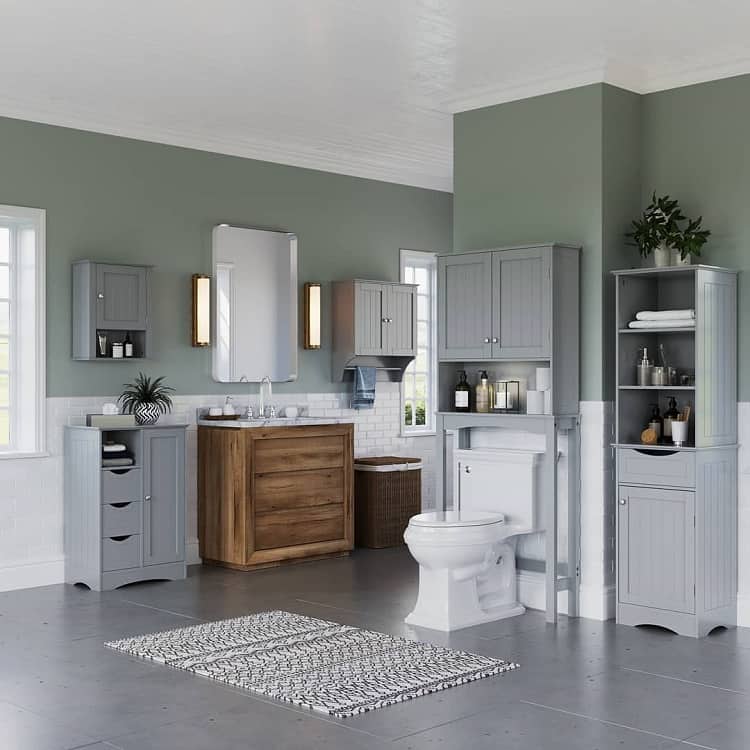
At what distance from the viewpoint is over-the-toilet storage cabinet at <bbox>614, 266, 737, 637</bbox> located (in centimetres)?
532

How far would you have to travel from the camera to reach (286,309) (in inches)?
314

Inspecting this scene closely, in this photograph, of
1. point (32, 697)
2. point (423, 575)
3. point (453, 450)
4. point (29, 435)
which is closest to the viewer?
point (32, 697)

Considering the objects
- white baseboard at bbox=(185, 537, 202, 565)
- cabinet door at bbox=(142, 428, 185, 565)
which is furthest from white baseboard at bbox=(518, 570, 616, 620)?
white baseboard at bbox=(185, 537, 202, 565)

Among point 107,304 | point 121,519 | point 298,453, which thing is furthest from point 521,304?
point 121,519

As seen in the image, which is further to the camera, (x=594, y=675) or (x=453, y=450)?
(x=453, y=450)

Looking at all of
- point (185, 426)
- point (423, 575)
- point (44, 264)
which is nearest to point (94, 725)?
point (423, 575)

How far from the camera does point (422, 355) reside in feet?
→ 30.2

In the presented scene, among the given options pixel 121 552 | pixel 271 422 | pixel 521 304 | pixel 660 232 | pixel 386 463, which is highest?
pixel 660 232

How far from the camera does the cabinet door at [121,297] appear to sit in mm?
6688

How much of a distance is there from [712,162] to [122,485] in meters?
3.93

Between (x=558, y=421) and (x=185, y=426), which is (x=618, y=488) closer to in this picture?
(x=558, y=421)

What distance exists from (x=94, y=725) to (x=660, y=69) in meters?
4.35

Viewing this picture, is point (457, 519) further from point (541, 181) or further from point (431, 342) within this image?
point (431, 342)

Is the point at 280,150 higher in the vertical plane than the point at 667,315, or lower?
higher
